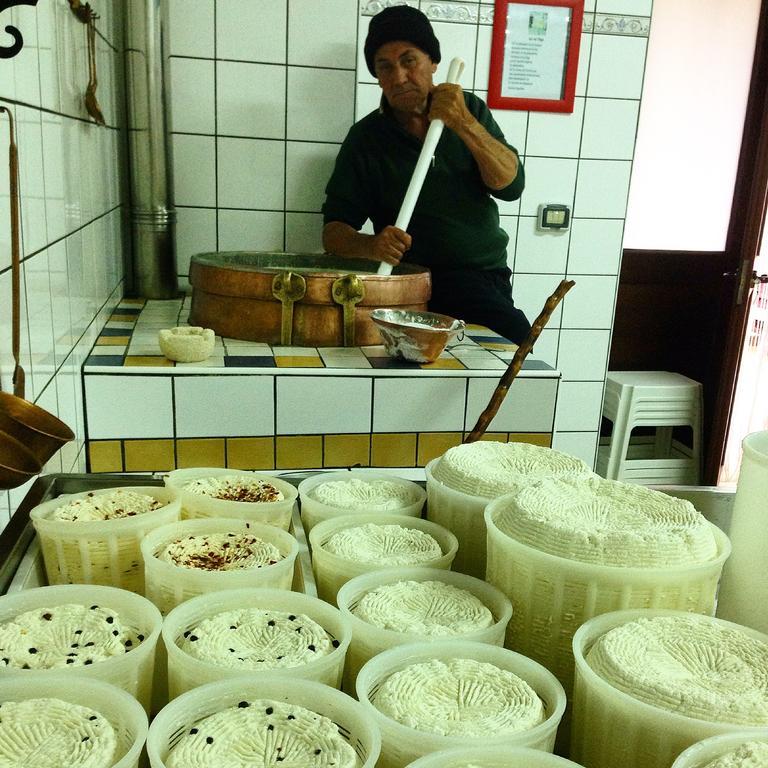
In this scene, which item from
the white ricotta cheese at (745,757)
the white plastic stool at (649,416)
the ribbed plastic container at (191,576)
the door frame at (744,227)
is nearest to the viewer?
the white ricotta cheese at (745,757)

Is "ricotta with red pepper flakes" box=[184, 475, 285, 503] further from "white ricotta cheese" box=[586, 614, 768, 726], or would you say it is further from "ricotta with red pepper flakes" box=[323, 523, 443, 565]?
"white ricotta cheese" box=[586, 614, 768, 726]

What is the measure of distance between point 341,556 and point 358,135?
1.91 m

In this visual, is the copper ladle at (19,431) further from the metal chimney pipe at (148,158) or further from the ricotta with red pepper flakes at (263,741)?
the metal chimney pipe at (148,158)

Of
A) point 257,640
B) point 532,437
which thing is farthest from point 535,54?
point 257,640

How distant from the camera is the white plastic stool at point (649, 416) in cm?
326

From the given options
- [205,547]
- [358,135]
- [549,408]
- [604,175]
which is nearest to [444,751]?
[205,547]

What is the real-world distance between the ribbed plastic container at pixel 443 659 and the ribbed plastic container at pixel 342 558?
0.14 m

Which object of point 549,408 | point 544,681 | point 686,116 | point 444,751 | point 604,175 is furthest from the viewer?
point 686,116

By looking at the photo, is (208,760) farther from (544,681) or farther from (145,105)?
(145,105)

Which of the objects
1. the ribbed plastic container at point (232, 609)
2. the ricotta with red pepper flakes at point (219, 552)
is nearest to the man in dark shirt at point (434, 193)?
the ricotta with red pepper flakes at point (219, 552)

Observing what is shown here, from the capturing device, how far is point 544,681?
24.6 inches

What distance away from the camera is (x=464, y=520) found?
0.90 meters

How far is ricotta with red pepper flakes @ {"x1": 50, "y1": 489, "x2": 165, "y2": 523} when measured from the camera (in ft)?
2.83

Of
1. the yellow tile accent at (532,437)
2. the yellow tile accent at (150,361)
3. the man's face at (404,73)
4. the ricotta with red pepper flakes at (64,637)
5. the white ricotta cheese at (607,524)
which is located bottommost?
the yellow tile accent at (532,437)
